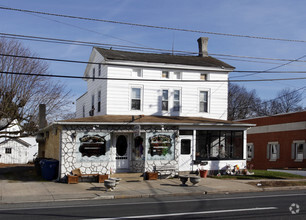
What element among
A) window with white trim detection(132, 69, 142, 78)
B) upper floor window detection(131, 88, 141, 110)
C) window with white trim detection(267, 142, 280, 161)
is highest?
window with white trim detection(132, 69, 142, 78)

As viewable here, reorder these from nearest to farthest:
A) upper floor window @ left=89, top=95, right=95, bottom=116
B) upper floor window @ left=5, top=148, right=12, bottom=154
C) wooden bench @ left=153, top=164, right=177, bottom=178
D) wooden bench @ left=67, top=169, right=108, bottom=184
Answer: wooden bench @ left=67, top=169, right=108, bottom=184 < wooden bench @ left=153, top=164, right=177, bottom=178 < upper floor window @ left=89, top=95, right=95, bottom=116 < upper floor window @ left=5, top=148, right=12, bottom=154

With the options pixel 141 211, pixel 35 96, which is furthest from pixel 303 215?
pixel 35 96

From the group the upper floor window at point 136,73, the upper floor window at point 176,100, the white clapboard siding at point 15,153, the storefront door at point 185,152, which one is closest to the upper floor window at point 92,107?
the upper floor window at point 136,73

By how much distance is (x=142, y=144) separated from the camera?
21.2 metres

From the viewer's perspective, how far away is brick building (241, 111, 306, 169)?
93.4 ft

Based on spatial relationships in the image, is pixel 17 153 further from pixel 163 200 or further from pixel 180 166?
pixel 163 200

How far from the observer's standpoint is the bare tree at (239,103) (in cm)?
5931

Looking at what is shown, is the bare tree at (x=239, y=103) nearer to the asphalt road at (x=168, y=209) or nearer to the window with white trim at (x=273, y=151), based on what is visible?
the window with white trim at (x=273, y=151)

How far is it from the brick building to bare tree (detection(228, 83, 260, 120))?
24.5 meters

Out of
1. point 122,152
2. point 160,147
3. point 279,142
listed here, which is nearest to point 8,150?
point 122,152

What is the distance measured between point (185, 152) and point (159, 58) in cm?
820

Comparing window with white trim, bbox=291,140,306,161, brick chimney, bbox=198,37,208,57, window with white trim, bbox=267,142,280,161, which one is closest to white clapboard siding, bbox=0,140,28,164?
brick chimney, bbox=198,37,208,57

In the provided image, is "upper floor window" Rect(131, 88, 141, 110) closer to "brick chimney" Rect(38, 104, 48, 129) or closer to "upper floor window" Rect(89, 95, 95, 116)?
"upper floor window" Rect(89, 95, 95, 116)

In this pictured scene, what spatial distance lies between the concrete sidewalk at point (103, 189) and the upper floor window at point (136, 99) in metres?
6.31
